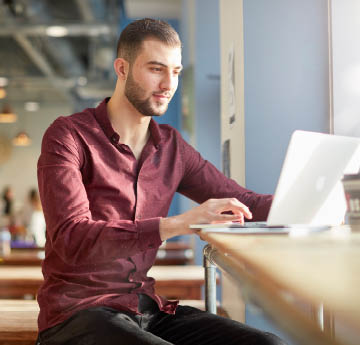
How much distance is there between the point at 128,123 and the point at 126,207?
306 mm

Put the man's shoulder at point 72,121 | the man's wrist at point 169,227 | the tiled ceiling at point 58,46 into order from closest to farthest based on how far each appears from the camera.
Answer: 1. the man's wrist at point 169,227
2. the man's shoulder at point 72,121
3. the tiled ceiling at point 58,46

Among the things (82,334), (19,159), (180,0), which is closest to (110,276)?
(82,334)

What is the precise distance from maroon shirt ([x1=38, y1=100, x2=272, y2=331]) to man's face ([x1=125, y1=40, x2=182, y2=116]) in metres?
0.12

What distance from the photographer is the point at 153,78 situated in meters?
1.95

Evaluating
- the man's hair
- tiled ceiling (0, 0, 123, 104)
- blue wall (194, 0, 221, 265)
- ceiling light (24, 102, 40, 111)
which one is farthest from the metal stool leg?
ceiling light (24, 102, 40, 111)

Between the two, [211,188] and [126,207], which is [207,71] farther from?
[126,207]

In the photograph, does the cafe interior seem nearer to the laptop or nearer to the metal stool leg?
the metal stool leg

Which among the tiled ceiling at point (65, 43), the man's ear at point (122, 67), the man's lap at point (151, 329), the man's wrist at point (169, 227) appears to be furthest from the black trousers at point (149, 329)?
the tiled ceiling at point (65, 43)

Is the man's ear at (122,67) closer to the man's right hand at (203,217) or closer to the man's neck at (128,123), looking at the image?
the man's neck at (128,123)

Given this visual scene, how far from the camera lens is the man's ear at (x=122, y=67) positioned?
6.63ft

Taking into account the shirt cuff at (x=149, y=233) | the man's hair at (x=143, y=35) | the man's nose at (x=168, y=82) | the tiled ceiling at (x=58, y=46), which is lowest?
the shirt cuff at (x=149, y=233)

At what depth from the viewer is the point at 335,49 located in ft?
7.90

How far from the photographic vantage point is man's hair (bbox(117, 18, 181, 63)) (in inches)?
76.3

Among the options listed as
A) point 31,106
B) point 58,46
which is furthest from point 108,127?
point 31,106
